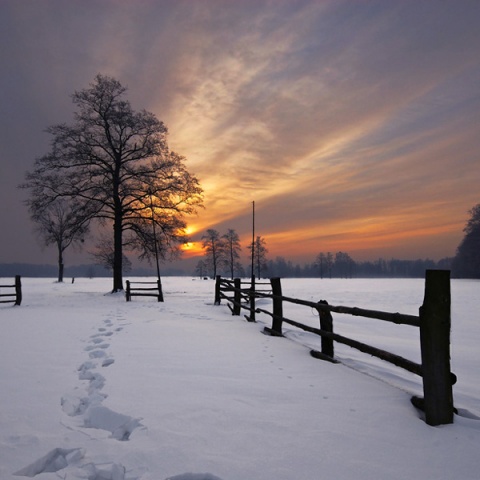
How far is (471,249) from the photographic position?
2016 inches

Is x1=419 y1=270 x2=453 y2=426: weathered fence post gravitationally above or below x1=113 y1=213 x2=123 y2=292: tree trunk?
below

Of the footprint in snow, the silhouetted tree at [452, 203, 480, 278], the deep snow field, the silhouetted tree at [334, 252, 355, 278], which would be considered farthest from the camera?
the silhouetted tree at [334, 252, 355, 278]

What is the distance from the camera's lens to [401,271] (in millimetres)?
190250

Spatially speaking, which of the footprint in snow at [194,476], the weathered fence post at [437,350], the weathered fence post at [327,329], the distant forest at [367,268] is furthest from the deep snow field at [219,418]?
the distant forest at [367,268]

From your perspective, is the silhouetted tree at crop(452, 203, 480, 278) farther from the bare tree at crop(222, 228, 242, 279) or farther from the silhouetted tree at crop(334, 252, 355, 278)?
the silhouetted tree at crop(334, 252, 355, 278)

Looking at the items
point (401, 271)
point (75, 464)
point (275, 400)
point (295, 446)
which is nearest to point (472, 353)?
point (275, 400)

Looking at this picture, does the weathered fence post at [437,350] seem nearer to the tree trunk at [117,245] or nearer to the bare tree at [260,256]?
the tree trunk at [117,245]

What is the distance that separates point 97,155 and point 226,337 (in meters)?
16.3

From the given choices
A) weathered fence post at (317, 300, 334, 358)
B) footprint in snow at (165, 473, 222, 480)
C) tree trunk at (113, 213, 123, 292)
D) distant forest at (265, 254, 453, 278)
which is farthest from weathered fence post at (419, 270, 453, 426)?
distant forest at (265, 254, 453, 278)

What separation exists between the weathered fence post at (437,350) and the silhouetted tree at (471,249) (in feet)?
191

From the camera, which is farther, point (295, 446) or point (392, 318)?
point (392, 318)

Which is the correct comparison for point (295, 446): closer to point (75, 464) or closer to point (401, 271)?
point (75, 464)

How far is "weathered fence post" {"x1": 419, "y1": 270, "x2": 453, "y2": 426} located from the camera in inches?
112

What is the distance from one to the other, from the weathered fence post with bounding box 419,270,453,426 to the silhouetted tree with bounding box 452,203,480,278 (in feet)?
191
